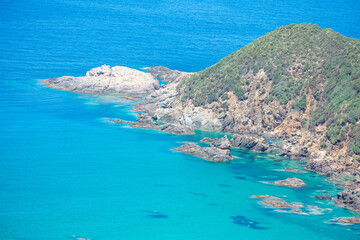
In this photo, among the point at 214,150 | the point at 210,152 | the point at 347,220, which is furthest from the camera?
the point at 214,150

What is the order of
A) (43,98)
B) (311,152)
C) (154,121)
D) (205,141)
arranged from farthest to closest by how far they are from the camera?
(43,98), (154,121), (205,141), (311,152)

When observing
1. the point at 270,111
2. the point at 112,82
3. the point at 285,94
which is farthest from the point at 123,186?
the point at 112,82

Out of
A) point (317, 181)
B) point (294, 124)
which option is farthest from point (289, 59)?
point (317, 181)

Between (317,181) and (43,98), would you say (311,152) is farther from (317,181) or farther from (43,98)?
(43,98)

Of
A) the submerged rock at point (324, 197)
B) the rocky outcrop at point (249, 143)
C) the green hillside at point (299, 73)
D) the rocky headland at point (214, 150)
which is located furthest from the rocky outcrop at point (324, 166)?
the rocky headland at point (214, 150)

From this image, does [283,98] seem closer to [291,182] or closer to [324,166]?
[324,166]
